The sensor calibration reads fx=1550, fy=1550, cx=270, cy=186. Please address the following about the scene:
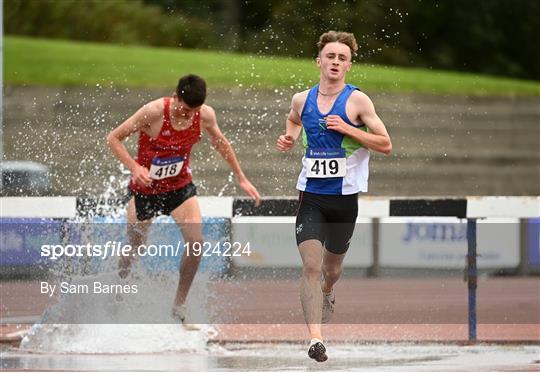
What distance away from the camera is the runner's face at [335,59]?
9.05 meters

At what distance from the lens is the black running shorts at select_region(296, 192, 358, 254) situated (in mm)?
9201

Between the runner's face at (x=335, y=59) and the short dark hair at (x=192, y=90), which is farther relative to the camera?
the short dark hair at (x=192, y=90)

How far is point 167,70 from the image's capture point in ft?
83.8

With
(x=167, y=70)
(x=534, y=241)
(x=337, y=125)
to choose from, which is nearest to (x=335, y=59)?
(x=337, y=125)

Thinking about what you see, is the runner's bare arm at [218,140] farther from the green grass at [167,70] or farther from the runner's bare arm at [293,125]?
the green grass at [167,70]

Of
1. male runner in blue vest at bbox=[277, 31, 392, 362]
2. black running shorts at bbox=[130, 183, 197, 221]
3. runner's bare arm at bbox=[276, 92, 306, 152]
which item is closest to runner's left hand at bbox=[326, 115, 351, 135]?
male runner in blue vest at bbox=[277, 31, 392, 362]

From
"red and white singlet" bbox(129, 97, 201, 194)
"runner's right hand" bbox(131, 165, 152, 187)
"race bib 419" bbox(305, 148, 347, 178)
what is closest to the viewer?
"race bib 419" bbox(305, 148, 347, 178)

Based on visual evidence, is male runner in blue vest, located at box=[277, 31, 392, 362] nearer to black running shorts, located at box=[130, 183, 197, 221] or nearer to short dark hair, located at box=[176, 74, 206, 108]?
short dark hair, located at box=[176, 74, 206, 108]

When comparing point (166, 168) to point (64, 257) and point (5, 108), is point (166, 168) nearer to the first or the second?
point (64, 257)

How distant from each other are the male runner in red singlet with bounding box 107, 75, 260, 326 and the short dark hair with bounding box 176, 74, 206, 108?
0.03 ft

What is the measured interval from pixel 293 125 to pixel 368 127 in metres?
0.53

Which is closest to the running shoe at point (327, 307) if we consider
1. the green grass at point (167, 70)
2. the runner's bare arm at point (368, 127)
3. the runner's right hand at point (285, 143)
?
the runner's right hand at point (285, 143)

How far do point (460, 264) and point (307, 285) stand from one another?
285 cm

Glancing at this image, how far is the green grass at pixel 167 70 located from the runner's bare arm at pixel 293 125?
Answer: 12.6 meters
